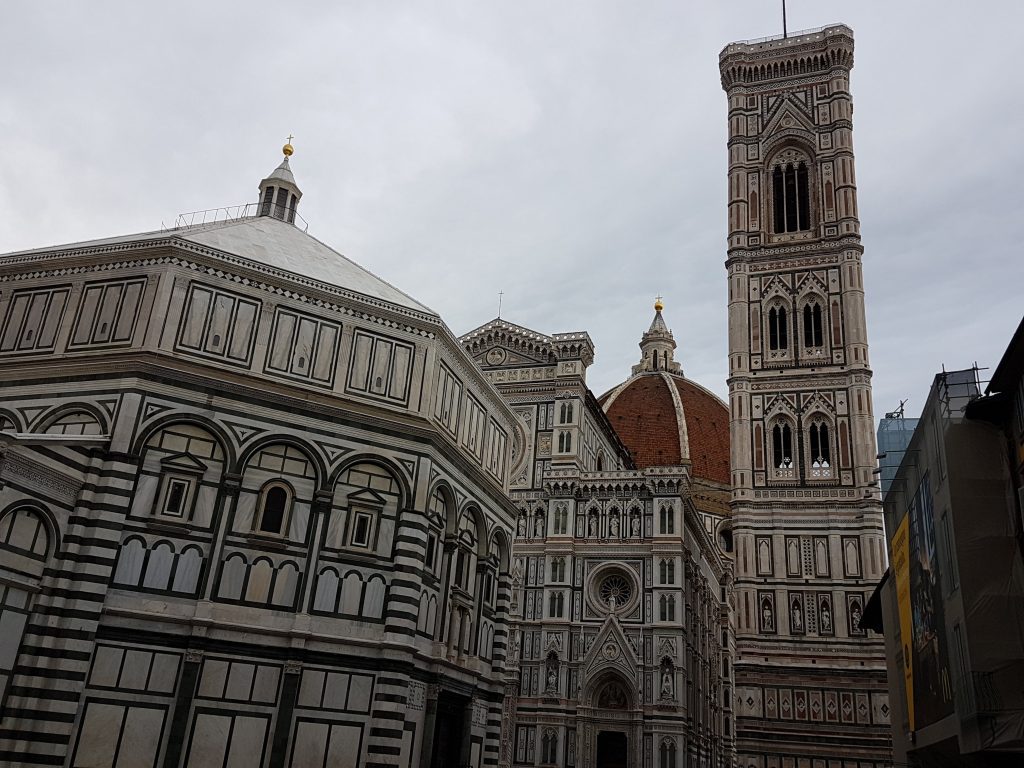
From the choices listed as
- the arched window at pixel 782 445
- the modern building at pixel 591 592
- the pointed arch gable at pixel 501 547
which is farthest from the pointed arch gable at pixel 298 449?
the arched window at pixel 782 445

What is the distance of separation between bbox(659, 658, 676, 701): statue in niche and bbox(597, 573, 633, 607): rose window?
11.4ft

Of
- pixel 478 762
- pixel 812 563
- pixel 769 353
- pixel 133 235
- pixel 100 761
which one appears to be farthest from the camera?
pixel 769 353

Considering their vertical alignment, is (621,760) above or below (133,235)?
below

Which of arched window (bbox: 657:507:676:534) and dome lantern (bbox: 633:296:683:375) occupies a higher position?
dome lantern (bbox: 633:296:683:375)

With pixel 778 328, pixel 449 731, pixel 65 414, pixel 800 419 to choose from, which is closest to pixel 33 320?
pixel 65 414

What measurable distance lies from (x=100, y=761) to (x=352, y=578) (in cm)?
575

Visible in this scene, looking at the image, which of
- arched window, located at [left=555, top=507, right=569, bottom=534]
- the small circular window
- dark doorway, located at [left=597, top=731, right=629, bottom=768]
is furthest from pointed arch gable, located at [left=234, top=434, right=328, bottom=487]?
arched window, located at [left=555, top=507, right=569, bottom=534]

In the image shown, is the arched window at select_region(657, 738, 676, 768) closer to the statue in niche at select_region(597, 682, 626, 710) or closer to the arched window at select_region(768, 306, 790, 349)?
the statue in niche at select_region(597, 682, 626, 710)

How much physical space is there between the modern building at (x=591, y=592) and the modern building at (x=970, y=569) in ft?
68.8

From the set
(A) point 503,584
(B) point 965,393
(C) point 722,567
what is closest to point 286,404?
(A) point 503,584

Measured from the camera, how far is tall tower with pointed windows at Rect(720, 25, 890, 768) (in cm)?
4206

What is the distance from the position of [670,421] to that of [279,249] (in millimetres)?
65966

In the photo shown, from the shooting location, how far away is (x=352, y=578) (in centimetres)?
1978

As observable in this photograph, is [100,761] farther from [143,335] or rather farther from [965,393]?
[965,393]
